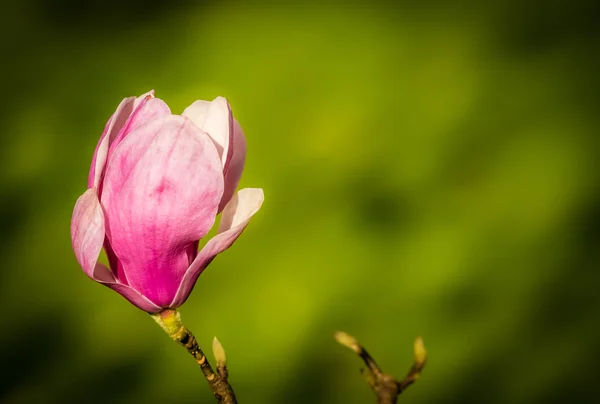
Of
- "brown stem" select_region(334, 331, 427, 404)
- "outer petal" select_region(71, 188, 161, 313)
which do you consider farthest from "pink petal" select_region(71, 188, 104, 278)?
"brown stem" select_region(334, 331, 427, 404)

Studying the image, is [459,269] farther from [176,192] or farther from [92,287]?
[176,192]

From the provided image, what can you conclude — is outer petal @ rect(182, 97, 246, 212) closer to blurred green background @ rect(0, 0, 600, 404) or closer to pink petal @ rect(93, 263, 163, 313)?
pink petal @ rect(93, 263, 163, 313)

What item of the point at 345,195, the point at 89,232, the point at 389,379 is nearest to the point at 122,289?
the point at 89,232

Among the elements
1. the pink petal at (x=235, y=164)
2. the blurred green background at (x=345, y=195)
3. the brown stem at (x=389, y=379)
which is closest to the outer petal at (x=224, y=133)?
the pink petal at (x=235, y=164)

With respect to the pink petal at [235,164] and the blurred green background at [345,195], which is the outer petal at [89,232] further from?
the blurred green background at [345,195]

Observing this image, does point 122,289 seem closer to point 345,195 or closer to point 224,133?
point 224,133

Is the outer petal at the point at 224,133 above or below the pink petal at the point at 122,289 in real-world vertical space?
above

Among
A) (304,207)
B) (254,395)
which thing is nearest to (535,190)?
(304,207)

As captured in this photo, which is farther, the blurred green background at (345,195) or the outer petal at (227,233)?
the blurred green background at (345,195)
